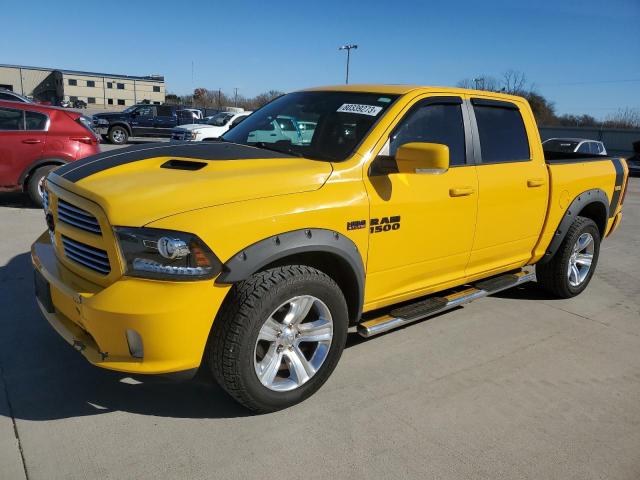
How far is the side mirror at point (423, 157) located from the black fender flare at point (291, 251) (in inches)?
22.5

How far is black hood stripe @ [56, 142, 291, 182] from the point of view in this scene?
3.15 metres

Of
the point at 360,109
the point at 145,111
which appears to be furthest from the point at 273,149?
the point at 145,111

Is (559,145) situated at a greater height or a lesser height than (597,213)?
greater

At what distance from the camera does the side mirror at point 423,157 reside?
304 cm

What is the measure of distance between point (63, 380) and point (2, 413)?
40 cm

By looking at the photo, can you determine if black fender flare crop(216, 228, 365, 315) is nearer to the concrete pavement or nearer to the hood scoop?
the hood scoop

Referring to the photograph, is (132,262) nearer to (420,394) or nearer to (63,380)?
(63,380)

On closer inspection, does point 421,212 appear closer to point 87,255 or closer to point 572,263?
point 87,255

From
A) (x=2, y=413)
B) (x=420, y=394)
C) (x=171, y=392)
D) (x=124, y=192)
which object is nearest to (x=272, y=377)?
(x=171, y=392)

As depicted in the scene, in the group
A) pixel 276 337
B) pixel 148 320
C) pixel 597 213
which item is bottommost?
pixel 276 337

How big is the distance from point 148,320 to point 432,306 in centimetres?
210

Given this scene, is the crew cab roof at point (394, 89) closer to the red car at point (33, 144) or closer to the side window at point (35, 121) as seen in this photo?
the red car at point (33, 144)

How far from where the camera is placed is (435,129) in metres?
3.80

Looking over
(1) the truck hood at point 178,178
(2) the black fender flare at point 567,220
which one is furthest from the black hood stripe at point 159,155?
(2) the black fender flare at point 567,220
